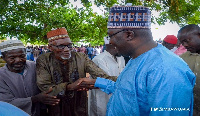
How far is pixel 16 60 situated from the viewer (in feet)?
8.83

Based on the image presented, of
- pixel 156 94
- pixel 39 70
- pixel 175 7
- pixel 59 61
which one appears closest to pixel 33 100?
pixel 39 70

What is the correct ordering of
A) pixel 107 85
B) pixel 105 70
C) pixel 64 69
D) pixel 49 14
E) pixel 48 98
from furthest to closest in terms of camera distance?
pixel 49 14
pixel 105 70
pixel 64 69
pixel 48 98
pixel 107 85

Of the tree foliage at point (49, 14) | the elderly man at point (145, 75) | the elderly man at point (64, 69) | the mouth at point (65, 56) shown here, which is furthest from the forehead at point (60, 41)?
the tree foliage at point (49, 14)

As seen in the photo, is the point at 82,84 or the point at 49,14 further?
the point at 49,14

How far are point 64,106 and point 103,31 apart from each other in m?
7.66

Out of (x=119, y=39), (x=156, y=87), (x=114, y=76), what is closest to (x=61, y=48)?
(x=114, y=76)

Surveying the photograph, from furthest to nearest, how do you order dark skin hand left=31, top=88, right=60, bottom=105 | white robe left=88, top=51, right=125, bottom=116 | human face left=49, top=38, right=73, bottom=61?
white robe left=88, top=51, right=125, bottom=116
human face left=49, top=38, right=73, bottom=61
dark skin hand left=31, top=88, right=60, bottom=105

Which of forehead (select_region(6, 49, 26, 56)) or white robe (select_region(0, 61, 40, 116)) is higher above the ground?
forehead (select_region(6, 49, 26, 56))

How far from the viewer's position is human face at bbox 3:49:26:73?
2.69 meters

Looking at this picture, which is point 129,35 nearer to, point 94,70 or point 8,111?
point 8,111

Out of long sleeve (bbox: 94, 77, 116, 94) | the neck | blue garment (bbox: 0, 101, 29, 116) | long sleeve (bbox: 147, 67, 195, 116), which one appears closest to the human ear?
the neck

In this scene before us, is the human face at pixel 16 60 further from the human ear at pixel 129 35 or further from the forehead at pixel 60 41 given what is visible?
the human ear at pixel 129 35

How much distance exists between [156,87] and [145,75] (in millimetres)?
117

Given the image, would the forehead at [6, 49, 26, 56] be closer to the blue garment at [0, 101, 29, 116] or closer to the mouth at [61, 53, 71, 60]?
the mouth at [61, 53, 71, 60]
